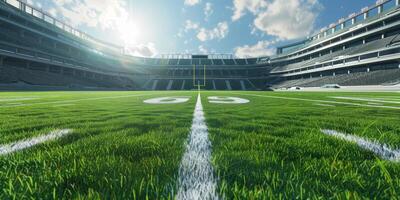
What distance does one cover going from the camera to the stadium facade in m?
31.1

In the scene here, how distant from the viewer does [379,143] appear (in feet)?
5.88

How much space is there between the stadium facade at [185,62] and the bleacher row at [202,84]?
0.31m

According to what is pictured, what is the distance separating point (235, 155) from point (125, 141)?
1045mm

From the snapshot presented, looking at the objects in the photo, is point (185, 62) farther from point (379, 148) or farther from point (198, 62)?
point (379, 148)

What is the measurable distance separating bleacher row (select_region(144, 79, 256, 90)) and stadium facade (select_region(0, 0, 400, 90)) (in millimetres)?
314

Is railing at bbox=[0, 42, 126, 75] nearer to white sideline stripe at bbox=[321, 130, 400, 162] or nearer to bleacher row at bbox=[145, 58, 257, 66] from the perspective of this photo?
bleacher row at bbox=[145, 58, 257, 66]

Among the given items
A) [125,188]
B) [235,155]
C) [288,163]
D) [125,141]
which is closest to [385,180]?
[288,163]

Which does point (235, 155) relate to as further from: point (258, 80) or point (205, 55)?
point (205, 55)

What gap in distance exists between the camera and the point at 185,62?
76125 millimetres

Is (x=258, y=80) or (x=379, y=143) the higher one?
(x=258, y=80)

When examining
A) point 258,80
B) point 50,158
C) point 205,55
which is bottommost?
point 50,158

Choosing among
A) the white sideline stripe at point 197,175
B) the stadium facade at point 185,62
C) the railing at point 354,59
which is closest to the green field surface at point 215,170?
the white sideline stripe at point 197,175

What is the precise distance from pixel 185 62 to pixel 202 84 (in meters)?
16.3

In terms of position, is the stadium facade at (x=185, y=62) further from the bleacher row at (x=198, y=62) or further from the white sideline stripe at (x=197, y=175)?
the white sideline stripe at (x=197, y=175)
